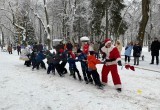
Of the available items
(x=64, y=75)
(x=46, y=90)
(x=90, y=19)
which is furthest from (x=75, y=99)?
(x=90, y=19)

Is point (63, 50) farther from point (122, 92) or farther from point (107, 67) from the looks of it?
point (122, 92)

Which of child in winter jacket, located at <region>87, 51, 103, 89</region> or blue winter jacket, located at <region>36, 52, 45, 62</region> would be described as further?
blue winter jacket, located at <region>36, 52, 45, 62</region>

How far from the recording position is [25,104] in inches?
318

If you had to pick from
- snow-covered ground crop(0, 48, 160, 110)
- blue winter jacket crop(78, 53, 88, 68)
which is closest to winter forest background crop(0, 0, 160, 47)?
blue winter jacket crop(78, 53, 88, 68)

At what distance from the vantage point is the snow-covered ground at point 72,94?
7.90 meters

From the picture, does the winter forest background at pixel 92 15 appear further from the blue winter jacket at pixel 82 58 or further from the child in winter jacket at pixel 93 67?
the child in winter jacket at pixel 93 67

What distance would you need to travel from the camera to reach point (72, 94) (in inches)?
360

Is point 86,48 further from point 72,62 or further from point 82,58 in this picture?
point 72,62

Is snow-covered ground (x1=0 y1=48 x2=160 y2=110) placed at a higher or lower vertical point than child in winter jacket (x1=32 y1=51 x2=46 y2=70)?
lower

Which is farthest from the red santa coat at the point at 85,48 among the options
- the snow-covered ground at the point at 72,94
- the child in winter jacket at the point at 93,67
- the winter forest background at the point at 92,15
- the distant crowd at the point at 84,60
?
the winter forest background at the point at 92,15

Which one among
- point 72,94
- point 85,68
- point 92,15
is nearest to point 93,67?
point 85,68

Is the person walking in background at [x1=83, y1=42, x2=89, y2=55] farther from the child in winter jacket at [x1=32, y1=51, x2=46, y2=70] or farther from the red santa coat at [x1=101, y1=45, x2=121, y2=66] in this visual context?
the child in winter jacket at [x1=32, y1=51, x2=46, y2=70]

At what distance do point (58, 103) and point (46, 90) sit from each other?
64.4 inches

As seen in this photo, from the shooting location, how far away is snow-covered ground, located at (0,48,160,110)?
790 cm
